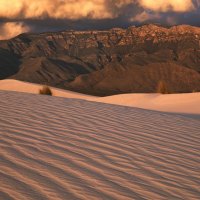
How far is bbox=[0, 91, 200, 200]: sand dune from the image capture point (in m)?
3.57

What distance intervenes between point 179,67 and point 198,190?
10935 cm

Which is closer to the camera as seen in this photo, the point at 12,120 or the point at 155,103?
the point at 12,120

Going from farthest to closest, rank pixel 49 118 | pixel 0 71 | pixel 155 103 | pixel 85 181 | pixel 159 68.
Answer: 1. pixel 0 71
2. pixel 159 68
3. pixel 155 103
4. pixel 49 118
5. pixel 85 181

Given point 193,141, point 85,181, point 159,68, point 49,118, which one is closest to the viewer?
point 85,181

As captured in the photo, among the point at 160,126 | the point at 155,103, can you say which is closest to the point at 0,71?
the point at 155,103

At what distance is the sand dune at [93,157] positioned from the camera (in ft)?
11.7

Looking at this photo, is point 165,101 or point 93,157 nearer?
point 93,157

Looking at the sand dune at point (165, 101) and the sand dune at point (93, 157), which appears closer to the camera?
the sand dune at point (93, 157)

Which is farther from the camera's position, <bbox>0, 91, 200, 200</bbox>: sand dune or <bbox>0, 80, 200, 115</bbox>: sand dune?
<bbox>0, 80, 200, 115</bbox>: sand dune

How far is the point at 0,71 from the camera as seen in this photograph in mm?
186750

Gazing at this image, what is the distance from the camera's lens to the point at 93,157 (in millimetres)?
4551

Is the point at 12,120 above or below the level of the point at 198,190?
above

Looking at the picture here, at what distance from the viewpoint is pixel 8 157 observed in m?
4.23

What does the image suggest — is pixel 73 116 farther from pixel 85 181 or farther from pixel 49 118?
pixel 85 181
